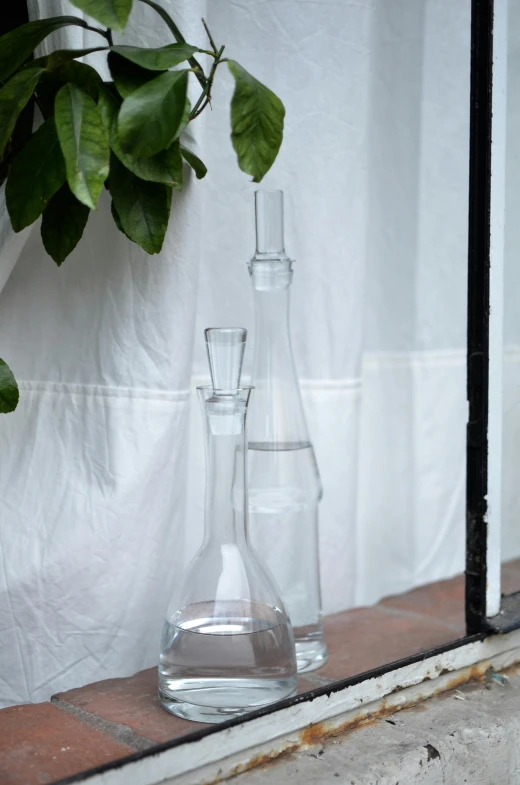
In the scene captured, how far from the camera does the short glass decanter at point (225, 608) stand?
2.24ft

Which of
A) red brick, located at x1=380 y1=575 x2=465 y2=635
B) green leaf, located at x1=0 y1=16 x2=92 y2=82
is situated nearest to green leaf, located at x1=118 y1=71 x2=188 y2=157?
green leaf, located at x1=0 y1=16 x2=92 y2=82

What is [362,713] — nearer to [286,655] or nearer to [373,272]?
[286,655]

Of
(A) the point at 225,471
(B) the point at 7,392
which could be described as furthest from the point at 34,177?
(A) the point at 225,471

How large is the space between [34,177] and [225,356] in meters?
0.20

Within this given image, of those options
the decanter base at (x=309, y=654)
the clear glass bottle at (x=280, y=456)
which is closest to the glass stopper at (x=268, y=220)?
the clear glass bottle at (x=280, y=456)

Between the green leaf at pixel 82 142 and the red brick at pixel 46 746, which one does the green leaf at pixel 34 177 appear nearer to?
the green leaf at pixel 82 142

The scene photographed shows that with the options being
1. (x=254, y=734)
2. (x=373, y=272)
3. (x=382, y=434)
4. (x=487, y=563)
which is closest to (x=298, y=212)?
(x=373, y=272)

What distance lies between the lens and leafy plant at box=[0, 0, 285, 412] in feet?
1.97

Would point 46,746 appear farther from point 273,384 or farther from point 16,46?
point 16,46

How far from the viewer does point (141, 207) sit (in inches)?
27.8

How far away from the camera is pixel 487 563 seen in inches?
33.4

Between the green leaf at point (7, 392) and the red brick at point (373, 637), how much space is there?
381 millimetres

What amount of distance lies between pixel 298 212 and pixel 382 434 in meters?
0.31

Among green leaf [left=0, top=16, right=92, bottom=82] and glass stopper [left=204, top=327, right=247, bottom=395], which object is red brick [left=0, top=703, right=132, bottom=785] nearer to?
glass stopper [left=204, top=327, right=247, bottom=395]
